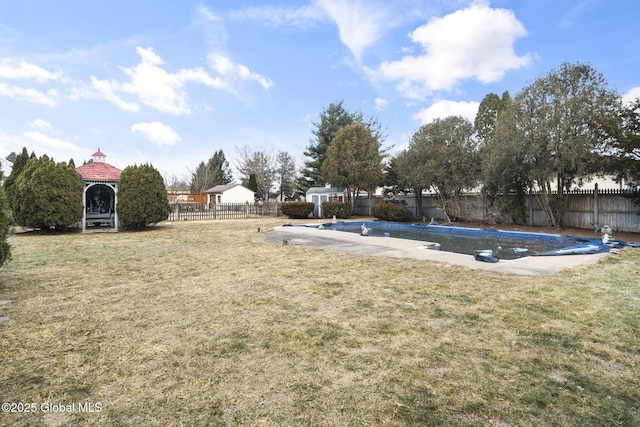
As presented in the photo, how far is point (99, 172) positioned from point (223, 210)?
9.74 m

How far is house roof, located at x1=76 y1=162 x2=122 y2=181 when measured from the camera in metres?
12.7

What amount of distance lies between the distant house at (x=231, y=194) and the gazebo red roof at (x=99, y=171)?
21.1 metres

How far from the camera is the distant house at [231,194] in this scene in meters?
35.1

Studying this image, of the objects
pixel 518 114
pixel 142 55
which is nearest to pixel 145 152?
pixel 142 55

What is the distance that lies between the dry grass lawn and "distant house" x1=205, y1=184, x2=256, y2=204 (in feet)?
100

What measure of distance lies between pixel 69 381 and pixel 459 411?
252cm

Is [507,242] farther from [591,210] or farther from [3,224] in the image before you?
[3,224]

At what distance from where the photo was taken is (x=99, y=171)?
42.8 ft

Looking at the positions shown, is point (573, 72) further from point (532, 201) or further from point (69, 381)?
point (69, 381)

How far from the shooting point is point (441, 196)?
53.6ft

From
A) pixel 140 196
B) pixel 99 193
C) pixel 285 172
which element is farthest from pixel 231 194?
pixel 140 196

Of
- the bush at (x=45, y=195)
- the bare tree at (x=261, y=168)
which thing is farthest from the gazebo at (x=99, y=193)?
the bare tree at (x=261, y=168)

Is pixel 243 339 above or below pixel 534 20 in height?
below

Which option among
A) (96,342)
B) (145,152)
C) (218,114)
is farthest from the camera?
(145,152)
